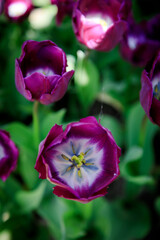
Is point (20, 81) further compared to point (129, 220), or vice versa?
point (129, 220)

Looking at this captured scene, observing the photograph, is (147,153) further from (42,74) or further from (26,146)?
(42,74)

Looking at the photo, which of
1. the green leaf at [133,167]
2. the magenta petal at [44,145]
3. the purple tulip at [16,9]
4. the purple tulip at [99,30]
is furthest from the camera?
the purple tulip at [16,9]

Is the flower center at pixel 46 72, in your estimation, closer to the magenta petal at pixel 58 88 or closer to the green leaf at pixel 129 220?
the magenta petal at pixel 58 88

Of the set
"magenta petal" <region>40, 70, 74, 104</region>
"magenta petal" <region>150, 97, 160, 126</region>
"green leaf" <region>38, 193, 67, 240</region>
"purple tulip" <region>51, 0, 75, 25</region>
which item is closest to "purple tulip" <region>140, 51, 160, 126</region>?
"magenta petal" <region>150, 97, 160, 126</region>

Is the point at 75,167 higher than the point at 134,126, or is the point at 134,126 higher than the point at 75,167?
the point at 75,167

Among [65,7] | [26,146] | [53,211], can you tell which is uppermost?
[65,7]

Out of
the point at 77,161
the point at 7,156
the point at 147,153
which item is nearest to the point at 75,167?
the point at 77,161

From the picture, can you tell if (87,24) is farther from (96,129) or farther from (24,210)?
(24,210)

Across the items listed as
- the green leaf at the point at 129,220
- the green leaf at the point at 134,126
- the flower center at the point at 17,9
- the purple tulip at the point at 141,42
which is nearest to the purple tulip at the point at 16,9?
the flower center at the point at 17,9
